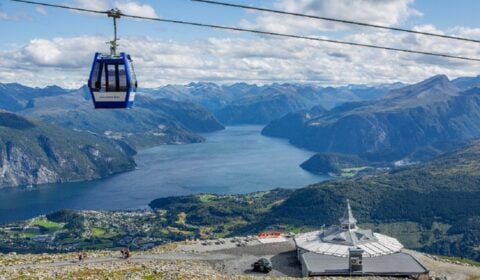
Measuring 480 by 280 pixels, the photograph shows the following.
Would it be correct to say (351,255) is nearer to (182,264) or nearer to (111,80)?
(182,264)

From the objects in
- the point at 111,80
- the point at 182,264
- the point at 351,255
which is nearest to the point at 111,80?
the point at 111,80

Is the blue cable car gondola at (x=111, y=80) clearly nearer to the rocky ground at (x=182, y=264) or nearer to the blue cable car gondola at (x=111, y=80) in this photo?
the blue cable car gondola at (x=111, y=80)

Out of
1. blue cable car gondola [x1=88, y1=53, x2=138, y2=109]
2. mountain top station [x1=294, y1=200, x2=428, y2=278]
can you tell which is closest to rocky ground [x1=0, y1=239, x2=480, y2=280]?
mountain top station [x1=294, y1=200, x2=428, y2=278]

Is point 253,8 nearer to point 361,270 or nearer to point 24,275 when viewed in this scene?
point 24,275

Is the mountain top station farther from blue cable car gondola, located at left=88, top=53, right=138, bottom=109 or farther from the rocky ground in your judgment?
blue cable car gondola, located at left=88, top=53, right=138, bottom=109

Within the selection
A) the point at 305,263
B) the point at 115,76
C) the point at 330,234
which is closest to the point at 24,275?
the point at 115,76

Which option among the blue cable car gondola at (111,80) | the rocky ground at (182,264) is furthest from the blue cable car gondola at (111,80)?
the rocky ground at (182,264)
